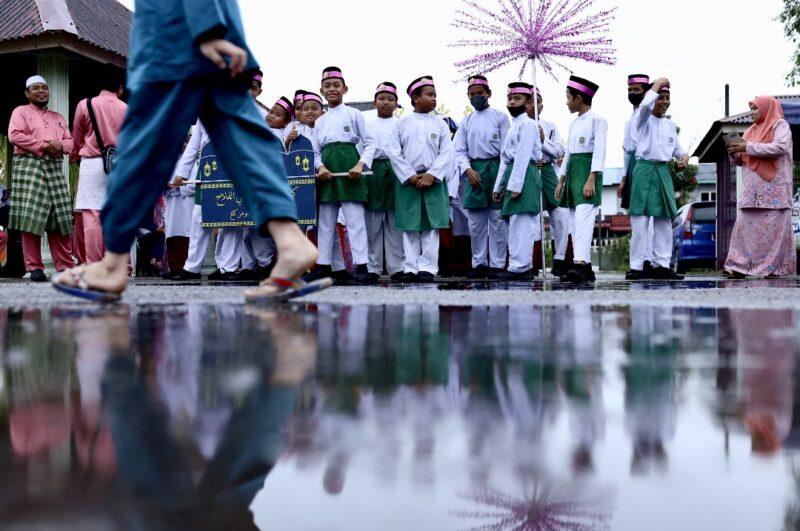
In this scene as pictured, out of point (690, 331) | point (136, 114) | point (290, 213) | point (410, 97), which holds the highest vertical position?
point (410, 97)

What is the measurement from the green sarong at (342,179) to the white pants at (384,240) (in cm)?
92

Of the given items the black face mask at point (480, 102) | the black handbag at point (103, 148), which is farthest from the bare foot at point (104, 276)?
the black face mask at point (480, 102)

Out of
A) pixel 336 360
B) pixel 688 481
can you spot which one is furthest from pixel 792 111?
pixel 688 481

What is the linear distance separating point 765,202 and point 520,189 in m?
2.63

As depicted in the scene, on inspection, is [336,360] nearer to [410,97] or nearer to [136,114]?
[136,114]

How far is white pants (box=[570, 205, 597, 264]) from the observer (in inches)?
331

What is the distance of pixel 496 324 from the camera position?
308 centimetres

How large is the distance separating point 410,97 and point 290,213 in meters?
5.83

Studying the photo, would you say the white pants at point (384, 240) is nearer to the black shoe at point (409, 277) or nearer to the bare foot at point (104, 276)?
the black shoe at point (409, 277)

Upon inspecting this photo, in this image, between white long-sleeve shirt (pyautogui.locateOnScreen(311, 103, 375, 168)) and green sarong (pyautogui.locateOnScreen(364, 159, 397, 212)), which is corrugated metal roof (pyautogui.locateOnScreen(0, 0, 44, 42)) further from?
green sarong (pyautogui.locateOnScreen(364, 159, 397, 212))

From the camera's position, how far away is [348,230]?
9.19 metres

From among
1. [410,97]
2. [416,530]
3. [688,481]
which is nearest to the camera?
[416,530]

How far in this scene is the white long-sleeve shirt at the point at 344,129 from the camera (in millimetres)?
9047

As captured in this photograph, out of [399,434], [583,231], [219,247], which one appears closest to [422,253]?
[583,231]
